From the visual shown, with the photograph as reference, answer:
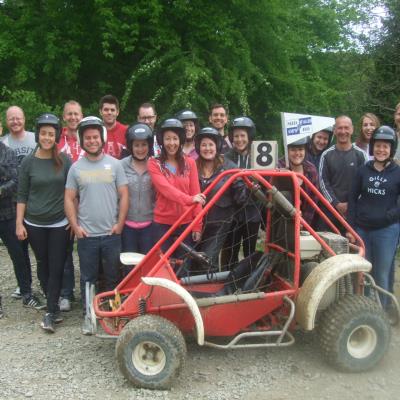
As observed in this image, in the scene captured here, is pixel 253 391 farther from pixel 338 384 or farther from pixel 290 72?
pixel 290 72

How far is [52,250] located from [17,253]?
824mm

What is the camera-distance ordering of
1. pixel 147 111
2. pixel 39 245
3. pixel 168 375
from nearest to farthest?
pixel 168 375 → pixel 39 245 → pixel 147 111

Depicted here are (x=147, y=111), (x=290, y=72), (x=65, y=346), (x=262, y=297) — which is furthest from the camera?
(x=290, y=72)

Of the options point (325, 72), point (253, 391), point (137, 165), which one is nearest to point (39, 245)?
point (137, 165)

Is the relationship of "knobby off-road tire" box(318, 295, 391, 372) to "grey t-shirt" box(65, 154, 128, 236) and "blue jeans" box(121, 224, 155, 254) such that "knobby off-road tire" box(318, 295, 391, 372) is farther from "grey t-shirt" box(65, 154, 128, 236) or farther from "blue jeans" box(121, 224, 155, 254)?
"grey t-shirt" box(65, 154, 128, 236)

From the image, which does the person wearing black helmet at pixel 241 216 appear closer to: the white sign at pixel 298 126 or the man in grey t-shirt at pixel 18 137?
the white sign at pixel 298 126

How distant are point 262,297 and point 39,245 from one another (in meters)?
2.22

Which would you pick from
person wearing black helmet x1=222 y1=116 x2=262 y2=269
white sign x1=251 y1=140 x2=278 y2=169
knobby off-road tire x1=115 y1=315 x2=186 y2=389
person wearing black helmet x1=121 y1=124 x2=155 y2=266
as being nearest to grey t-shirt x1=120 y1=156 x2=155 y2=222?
person wearing black helmet x1=121 y1=124 x2=155 y2=266

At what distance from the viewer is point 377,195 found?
4.90 meters

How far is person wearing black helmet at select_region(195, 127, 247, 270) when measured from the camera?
5020 millimetres

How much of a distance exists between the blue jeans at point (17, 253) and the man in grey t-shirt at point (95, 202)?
1.07m

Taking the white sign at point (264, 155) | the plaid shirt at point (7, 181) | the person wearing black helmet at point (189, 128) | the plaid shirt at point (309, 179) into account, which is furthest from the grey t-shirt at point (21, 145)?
the plaid shirt at point (309, 179)

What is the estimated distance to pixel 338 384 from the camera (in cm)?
400

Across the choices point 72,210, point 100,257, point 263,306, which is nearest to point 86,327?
point 100,257
